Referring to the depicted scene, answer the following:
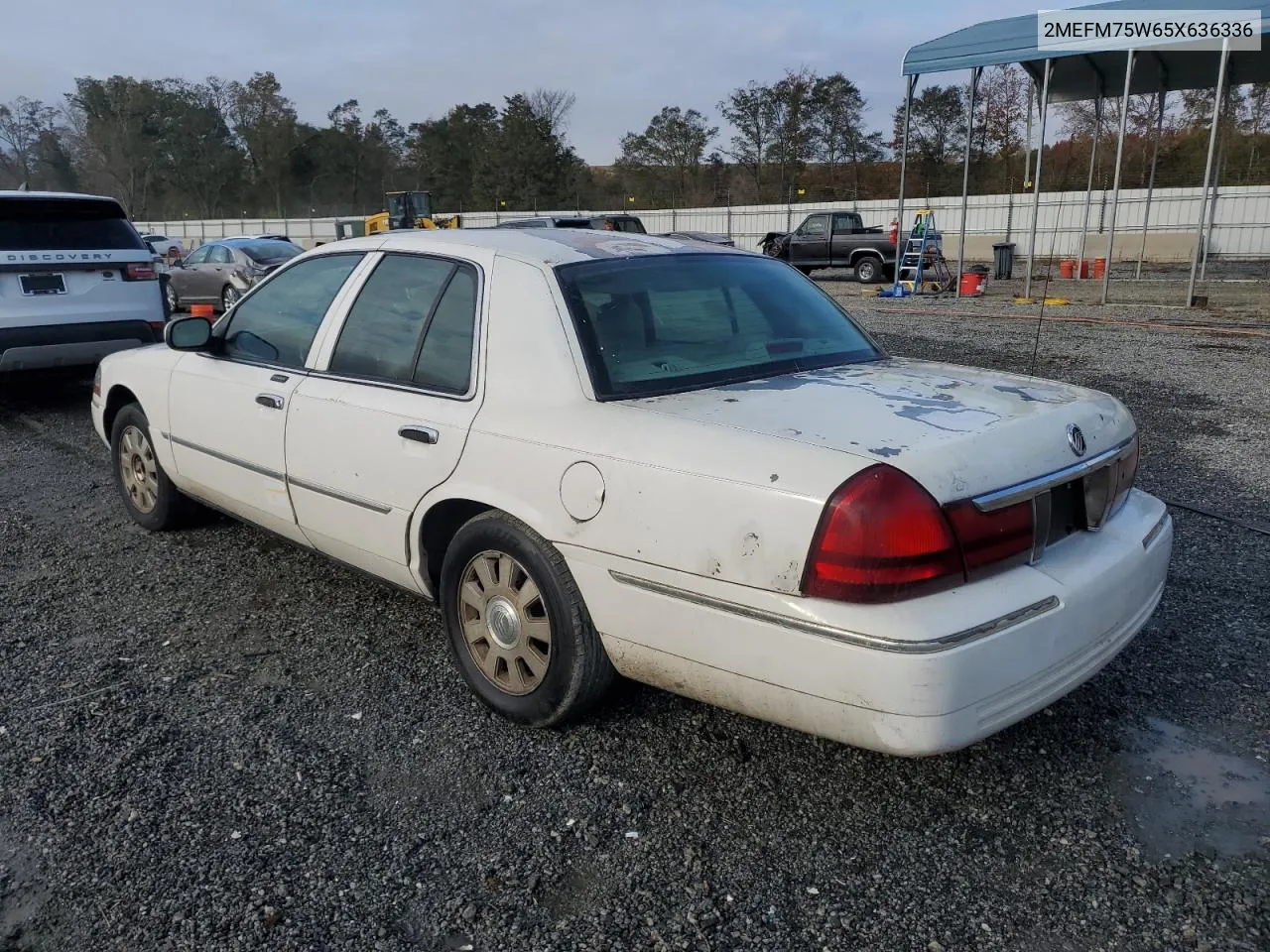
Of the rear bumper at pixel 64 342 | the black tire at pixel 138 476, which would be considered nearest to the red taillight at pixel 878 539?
the black tire at pixel 138 476

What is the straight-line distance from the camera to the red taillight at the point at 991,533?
236 centimetres

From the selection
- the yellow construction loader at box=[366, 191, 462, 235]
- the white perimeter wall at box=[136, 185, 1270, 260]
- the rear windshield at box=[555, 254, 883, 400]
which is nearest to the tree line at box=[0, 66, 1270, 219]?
the white perimeter wall at box=[136, 185, 1270, 260]

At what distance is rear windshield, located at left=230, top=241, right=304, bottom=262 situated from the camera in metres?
16.6

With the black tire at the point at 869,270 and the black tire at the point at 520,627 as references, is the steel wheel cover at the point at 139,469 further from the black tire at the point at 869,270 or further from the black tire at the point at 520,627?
the black tire at the point at 869,270

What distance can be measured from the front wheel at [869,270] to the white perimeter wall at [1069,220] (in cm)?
473

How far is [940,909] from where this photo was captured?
7.63 ft

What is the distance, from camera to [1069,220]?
110ft

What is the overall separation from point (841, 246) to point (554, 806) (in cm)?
2374

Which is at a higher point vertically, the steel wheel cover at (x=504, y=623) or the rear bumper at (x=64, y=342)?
the rear bumper at (x=64, y=342)

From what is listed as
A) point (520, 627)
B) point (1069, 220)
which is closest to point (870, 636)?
point (520, 627)

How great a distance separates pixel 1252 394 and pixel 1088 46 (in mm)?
9071

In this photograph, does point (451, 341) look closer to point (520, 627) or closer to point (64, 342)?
point (520, 627)

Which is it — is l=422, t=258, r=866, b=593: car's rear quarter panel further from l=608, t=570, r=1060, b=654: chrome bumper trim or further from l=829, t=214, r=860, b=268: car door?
l=829, t=214, r=860, b=268: car door

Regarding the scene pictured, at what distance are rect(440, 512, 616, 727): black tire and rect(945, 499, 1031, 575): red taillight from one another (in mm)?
1073
